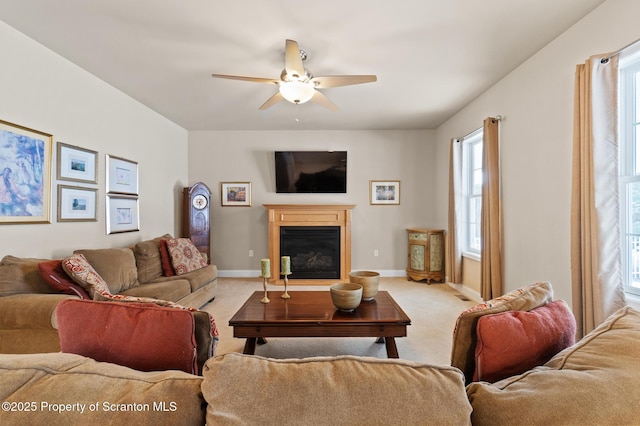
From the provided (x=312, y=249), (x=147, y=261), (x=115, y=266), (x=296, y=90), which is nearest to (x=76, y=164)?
(x=115, y=266)

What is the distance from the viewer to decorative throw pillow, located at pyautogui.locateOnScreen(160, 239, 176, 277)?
3604 millimetres

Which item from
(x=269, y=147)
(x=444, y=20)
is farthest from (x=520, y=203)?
(x=269, y=147)

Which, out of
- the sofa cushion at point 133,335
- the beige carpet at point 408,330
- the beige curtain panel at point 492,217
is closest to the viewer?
the sofa cushion at point 133,335

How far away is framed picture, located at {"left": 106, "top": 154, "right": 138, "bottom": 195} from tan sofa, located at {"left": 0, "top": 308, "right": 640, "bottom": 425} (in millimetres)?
3293

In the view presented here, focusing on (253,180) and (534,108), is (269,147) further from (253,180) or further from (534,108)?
(534,108)

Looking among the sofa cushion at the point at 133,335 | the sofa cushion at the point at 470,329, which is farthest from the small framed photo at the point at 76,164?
the sofa cushion at the point at 470,329

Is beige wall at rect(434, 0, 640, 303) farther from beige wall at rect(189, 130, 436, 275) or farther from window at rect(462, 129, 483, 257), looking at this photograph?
beige wall at rect(189, 130, 436, 275)

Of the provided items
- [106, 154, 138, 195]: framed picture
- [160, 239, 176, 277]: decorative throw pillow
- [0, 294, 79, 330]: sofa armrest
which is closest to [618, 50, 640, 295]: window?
[0, 294, 79, 330]: sofa armrest

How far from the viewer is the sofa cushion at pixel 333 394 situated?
0.59 m

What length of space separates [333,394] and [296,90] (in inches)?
97.5

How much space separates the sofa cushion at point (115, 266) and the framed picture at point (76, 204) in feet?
1.43

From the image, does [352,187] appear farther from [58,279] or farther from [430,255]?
[58,279]

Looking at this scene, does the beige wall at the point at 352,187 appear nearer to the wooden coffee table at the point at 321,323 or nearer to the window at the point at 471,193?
the window at the point at 471,193

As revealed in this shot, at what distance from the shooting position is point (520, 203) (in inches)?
120
